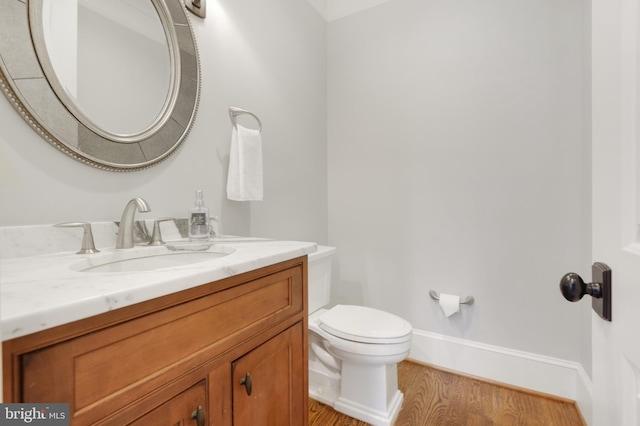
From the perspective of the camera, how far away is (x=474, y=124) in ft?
5.71

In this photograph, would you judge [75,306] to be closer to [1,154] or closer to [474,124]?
[1,154]

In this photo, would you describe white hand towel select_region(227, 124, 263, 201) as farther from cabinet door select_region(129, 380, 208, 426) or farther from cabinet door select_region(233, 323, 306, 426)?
cabinet door select_region(129, 380, 208, 426)

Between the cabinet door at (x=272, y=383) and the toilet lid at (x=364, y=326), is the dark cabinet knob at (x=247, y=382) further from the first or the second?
the toilet lid at (x=364, y=326)

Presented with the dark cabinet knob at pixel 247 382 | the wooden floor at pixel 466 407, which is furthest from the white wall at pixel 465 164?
the dark cabinet knob at pixel 247 382

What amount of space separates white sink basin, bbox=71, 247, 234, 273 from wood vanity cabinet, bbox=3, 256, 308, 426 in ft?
0.94

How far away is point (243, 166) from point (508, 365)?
1.84 metres

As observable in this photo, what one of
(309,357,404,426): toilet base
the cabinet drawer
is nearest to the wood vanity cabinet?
the cabinet drawer

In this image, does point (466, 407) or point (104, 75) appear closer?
point (104, 75)

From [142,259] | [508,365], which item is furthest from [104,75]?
[508,365]

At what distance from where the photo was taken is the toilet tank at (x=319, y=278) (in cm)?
158

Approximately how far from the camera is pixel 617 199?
0.46 m

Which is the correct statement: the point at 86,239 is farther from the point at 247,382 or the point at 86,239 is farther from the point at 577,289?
the point at 577,289

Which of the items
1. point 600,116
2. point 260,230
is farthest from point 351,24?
point 600,116

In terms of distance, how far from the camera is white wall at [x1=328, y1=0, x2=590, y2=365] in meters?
1.54
